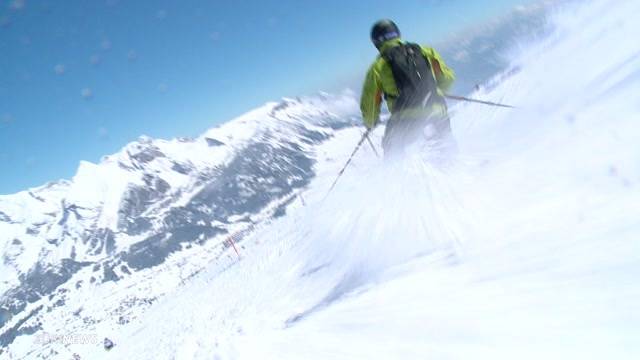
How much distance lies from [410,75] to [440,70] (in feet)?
2.99

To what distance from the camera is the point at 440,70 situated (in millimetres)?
8055

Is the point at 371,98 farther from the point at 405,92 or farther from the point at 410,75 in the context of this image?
the point at 410,75

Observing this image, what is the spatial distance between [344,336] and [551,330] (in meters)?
1.92

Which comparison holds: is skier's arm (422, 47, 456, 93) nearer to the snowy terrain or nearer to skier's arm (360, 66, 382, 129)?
the snowy terrain

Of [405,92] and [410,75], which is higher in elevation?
[410,75]

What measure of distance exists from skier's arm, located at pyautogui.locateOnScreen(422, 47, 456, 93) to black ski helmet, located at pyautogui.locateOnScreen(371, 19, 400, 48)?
57 centimetres

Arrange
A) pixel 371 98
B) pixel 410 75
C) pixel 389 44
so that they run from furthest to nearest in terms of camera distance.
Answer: pixel 371 98 → pixel 389 44 → pixel 410 75

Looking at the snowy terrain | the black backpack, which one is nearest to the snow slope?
the snowy terrain

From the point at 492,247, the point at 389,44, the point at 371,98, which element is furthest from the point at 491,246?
the point at 389,44

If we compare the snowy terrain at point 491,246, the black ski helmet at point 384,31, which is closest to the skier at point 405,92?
the black ski helmet at point 384,31

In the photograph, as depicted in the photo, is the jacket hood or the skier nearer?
the skier

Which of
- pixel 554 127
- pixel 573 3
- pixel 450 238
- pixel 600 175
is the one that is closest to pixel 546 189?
pixel 600 175

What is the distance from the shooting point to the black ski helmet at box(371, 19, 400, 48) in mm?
7617

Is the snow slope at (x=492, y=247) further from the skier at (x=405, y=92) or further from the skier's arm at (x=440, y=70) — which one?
the skier's arm at (x=440, y=70)
